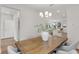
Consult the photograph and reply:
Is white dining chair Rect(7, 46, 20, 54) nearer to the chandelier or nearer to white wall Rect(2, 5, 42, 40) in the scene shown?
white wall Rect(2, 5, 42, 40)

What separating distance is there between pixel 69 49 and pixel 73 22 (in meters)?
0.30

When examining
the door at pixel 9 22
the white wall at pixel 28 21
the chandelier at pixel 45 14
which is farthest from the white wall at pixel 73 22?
the door at pixel 9 22

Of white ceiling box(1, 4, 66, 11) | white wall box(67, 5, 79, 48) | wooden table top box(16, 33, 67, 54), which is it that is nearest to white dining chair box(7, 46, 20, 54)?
wooden table top box(16, 33, 67, 54)

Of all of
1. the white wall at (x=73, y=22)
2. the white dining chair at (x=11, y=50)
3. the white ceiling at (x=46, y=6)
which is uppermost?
the white ceiling at (x=46, y=6)

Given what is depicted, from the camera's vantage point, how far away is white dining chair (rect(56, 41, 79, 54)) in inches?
56.9

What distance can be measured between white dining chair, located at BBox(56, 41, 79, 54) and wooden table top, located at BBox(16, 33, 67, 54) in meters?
0.06

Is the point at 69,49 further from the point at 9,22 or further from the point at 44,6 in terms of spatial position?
the point at 9,22

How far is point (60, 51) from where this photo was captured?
147 cm

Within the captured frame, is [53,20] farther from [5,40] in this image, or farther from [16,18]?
[5,40]

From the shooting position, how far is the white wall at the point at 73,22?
144 cm

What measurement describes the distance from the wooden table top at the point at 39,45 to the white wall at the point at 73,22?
0.09m

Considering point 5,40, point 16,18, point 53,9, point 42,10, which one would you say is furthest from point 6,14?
point 53,9

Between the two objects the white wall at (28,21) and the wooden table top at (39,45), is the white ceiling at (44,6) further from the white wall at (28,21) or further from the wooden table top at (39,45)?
the wooden table top at (39,45)
